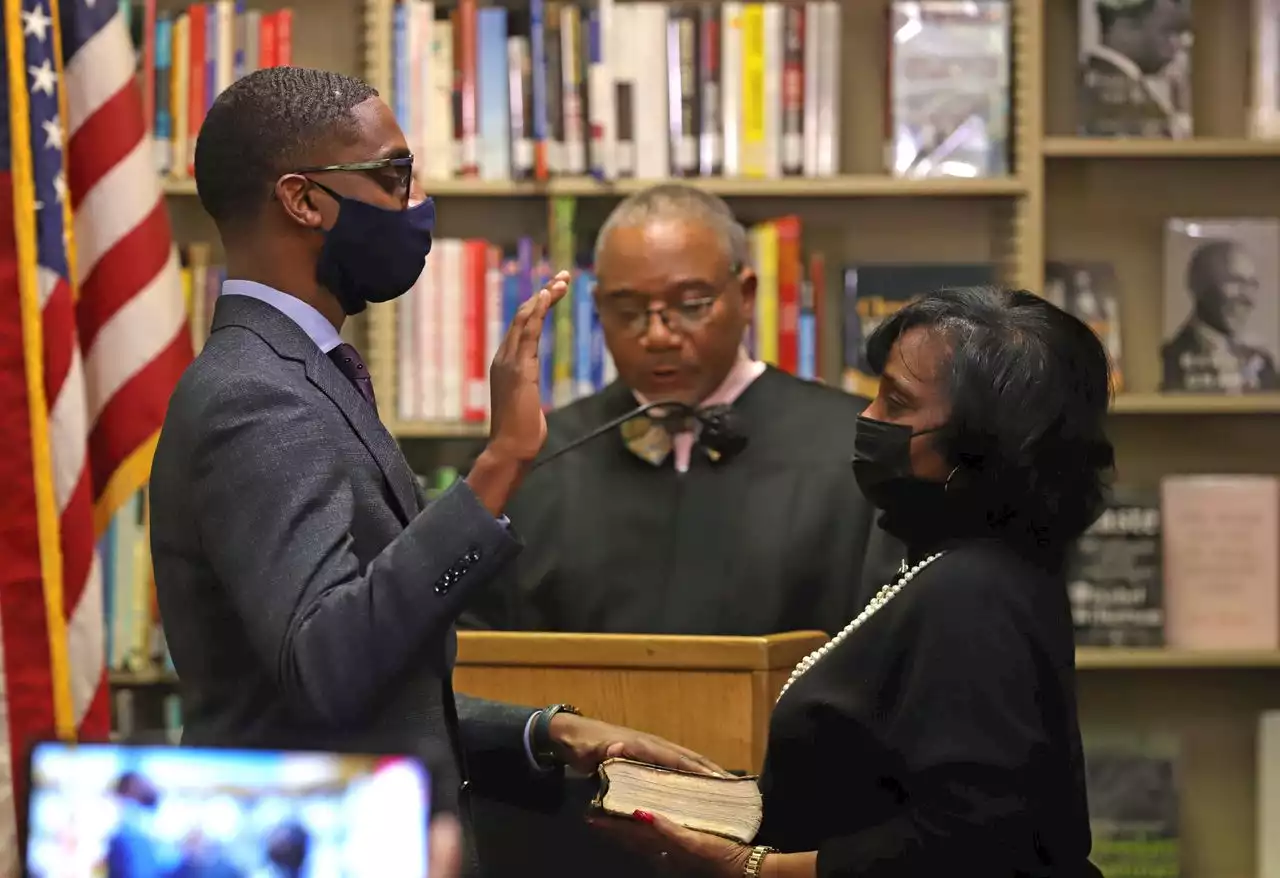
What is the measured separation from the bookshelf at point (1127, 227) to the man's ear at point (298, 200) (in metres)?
1.99

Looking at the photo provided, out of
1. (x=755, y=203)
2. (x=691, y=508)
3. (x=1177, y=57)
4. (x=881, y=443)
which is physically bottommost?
(x=691, y=508)

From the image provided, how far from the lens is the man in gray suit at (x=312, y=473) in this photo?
122 cm

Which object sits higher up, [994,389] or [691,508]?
[994,389]

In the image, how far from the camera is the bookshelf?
135 inches

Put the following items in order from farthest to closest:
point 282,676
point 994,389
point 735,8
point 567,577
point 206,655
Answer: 1. point 735,8
2. point 567,577
3. point 994,389
4. point 206,655
5. point 282,676

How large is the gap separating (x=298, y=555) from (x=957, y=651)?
1.90 feet

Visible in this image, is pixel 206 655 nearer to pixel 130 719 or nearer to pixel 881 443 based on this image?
pixel 881 443

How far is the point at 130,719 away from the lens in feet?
10.7

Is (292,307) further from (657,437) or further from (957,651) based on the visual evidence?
(657,437)

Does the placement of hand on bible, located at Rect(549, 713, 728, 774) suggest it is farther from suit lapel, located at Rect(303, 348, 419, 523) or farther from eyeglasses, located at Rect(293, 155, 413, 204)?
eyeglasses, located at Rect(293, 155, 413, 204)

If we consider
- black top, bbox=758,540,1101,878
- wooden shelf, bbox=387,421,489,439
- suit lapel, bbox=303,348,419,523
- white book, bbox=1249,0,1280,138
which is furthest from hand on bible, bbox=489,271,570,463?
white book, bbox=1249,0,1280,138

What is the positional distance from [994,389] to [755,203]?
199cm

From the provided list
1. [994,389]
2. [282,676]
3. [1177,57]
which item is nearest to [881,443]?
[994,389]

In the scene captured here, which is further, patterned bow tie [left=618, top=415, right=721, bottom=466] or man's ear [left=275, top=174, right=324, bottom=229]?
patterned bow tie [left=618, top=415, right=721, bottom=466]
